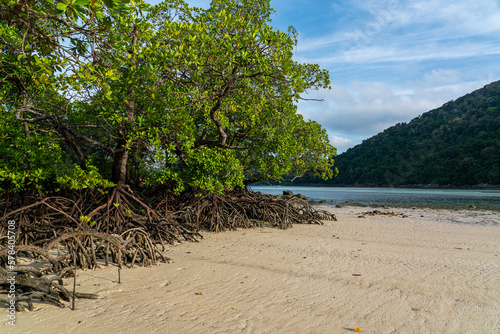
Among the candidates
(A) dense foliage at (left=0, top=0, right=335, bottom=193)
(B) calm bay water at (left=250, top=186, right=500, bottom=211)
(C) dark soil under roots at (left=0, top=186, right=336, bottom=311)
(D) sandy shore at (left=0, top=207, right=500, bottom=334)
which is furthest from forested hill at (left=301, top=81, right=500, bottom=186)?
(A) dense foliage at (left=0, top=0, right=335, bottom=193)

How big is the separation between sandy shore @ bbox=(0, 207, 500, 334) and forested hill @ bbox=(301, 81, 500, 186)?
54.4m

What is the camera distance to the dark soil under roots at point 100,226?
376 centimetres

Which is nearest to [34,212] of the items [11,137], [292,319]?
[11,137]

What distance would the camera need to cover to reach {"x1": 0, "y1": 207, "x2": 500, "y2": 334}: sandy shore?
3.25 m

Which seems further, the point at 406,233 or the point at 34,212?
the point at 406,233

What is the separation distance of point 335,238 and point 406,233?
10.7 ft

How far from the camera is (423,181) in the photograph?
5981 cm

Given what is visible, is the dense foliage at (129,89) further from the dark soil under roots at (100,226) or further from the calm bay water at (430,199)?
the calm bay water at (430,199)

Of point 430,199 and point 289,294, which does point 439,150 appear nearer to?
point 430,199

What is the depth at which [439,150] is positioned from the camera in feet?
196

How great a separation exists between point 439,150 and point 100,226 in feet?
218

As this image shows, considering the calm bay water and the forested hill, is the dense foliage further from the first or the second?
the forested hill

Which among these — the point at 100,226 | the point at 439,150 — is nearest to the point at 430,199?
the point at 100,226

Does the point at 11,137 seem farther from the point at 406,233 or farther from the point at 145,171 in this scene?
the point at 406,233
